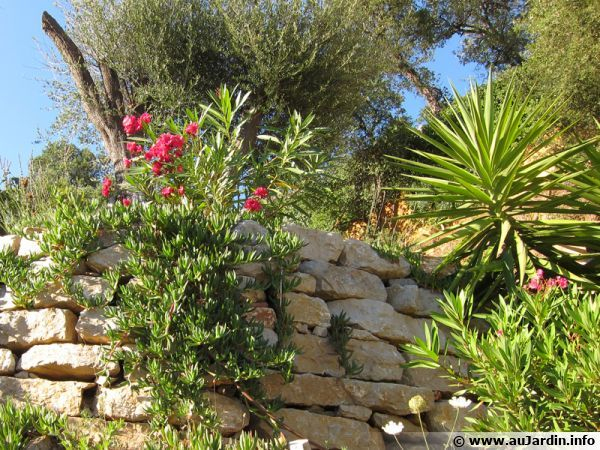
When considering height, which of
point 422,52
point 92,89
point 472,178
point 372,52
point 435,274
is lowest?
point 435,274

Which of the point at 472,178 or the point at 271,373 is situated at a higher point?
the point at 472,178

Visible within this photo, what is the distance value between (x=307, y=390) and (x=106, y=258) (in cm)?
175

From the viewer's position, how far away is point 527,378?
3.02 m

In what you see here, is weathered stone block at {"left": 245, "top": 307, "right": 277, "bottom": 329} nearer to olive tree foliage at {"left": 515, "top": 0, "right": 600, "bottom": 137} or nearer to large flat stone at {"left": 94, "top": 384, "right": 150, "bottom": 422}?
large flat stone at {"left": 94, "top": 384, "right": 150, "bottom": 422}

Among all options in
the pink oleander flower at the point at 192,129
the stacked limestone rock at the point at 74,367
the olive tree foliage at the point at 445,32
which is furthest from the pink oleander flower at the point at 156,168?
the olive tree foliage at the point at 445,32

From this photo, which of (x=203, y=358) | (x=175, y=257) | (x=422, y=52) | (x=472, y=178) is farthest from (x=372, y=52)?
(x=422, y=52)

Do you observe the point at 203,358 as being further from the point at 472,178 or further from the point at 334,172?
the point at 334,172

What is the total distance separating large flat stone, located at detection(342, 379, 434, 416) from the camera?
4.18 m

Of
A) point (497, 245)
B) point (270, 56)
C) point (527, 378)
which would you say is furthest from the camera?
point (270, 56)

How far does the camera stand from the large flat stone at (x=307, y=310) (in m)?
4.36

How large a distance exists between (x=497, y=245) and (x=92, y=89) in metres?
6.43

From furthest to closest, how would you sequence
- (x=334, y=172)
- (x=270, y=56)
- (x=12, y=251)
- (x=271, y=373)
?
(x=334, y=172) → (x=270, y=56) → (x=12, y=251) → (x=271, y=373)

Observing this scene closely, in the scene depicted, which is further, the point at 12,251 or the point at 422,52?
the point at 422,52

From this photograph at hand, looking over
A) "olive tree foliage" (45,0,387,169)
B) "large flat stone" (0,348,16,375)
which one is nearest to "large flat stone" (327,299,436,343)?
"large flat stone" (0,348,16,375)
